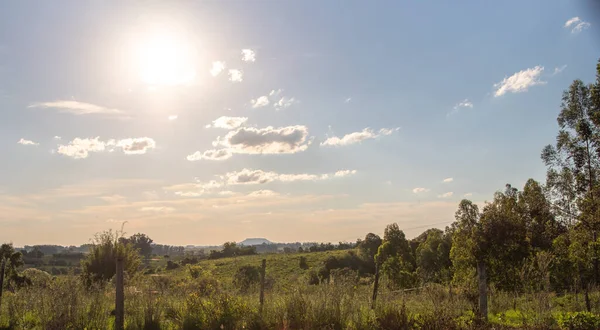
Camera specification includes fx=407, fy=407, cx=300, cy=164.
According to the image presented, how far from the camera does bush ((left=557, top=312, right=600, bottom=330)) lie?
9.70m

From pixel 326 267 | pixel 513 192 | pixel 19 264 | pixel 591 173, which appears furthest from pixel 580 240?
pixel 326 267

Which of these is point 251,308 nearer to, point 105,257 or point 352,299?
point 352,299

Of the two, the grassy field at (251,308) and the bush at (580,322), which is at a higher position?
the grassy field at (251,308)

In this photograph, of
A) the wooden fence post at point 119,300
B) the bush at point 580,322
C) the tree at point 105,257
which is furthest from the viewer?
the tree at point 105,257

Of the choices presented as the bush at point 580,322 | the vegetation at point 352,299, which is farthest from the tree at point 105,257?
the bush at point 580,322

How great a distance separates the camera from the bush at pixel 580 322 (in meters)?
9.70

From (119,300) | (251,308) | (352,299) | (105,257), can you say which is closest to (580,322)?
(352,299)

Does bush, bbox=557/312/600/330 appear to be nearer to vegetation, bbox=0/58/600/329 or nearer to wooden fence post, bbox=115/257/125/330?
vegetation, bbox=0/58/600/329

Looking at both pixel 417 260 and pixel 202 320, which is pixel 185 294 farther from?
pixel 417 260

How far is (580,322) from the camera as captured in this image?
9.80 m

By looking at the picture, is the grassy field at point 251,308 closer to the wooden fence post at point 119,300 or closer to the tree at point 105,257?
the wooden fence post at point 119,300

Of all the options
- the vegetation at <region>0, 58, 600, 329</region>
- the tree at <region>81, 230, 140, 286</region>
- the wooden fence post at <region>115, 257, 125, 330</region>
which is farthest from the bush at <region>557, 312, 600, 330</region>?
the tree at <region>81, 230, 140, 286</region>

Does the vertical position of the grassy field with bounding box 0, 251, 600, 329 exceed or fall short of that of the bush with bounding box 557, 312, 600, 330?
it exceeds it

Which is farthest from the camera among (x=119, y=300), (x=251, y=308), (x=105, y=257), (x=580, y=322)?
(x=105, y=257)
